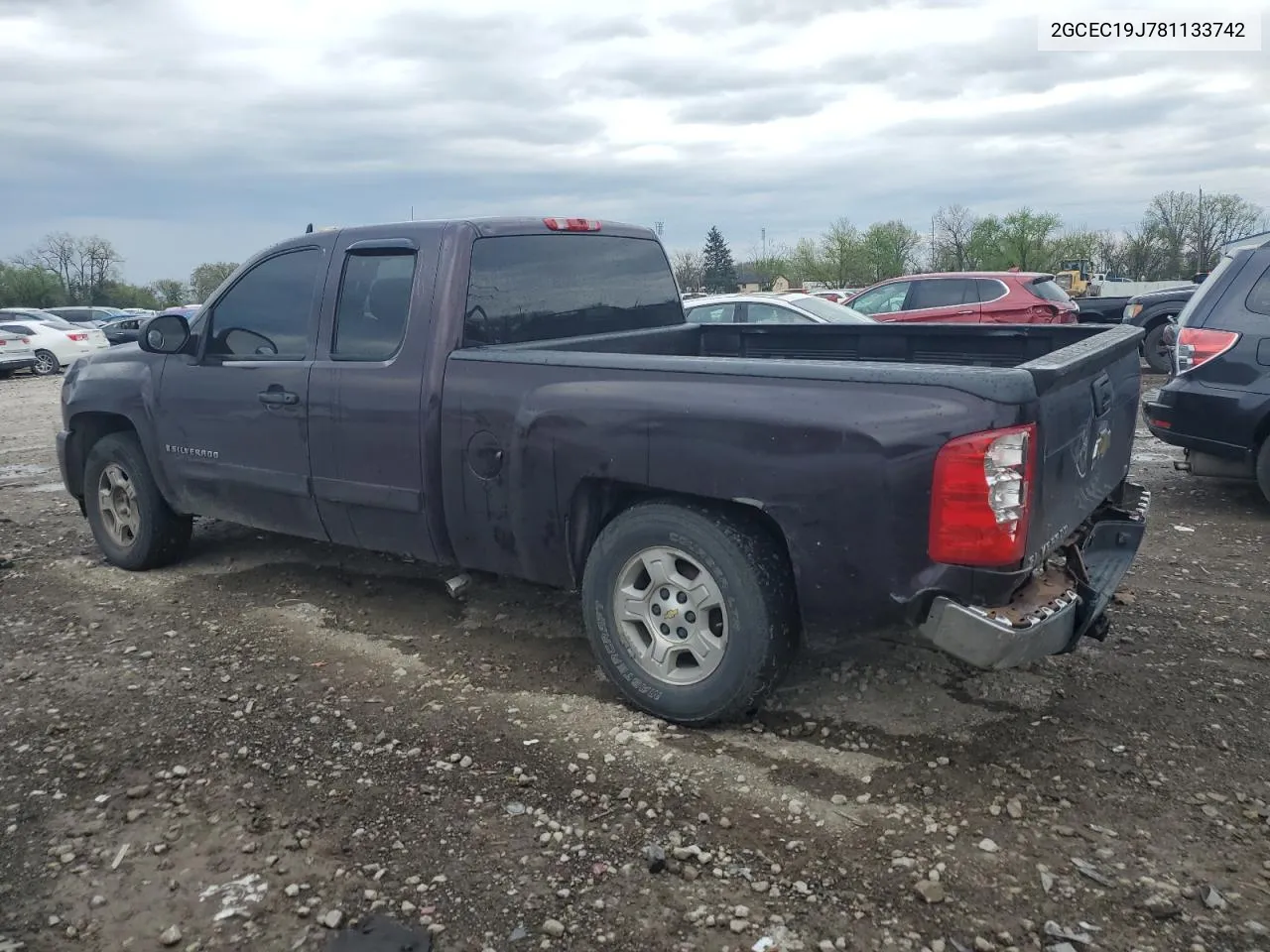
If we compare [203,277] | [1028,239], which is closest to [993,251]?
[1028,239]

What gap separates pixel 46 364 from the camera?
75.2ft

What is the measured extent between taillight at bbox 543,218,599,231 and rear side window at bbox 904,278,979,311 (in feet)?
32.8

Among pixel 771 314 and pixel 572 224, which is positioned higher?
pixel 572 224

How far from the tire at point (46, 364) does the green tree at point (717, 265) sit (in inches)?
2009

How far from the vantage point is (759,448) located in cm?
331

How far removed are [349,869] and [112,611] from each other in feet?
9.76

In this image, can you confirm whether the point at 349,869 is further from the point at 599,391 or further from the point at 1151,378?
the point at 1151,378

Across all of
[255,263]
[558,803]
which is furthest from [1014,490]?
[255,263]

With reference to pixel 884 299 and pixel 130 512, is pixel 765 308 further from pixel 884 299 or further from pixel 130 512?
pixel 130 512

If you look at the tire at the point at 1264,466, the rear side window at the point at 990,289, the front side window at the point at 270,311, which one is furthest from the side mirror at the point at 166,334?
the rear side window at the point at 990,289

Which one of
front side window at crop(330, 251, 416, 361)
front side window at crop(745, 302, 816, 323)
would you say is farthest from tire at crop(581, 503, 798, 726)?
front side window at crop(745, 302, 816, 323)

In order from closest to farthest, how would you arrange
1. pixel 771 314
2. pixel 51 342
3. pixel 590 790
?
pixel 590 790 → pixel 771 314 → pixel 51 342

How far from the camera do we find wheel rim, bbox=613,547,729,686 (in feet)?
11.8

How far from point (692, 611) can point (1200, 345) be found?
16.1 ft
